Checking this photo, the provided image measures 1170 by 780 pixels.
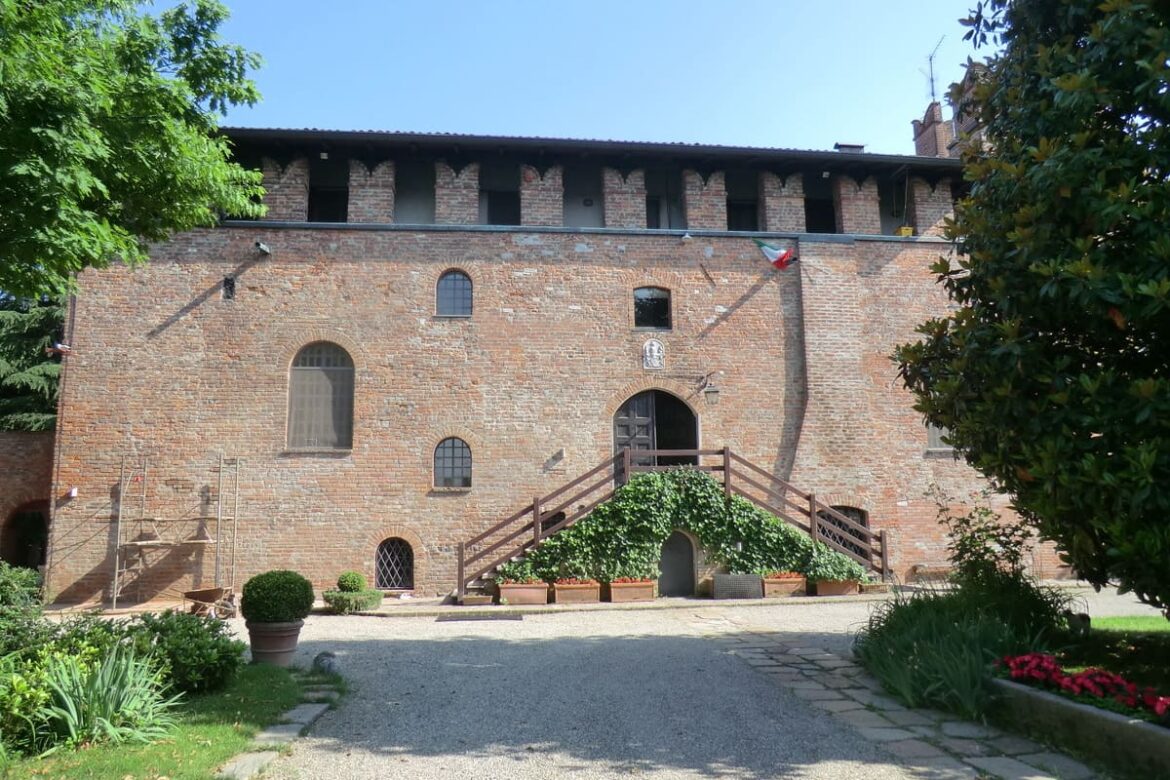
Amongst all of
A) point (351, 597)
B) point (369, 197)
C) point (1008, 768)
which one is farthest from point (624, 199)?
point (1008, 768)

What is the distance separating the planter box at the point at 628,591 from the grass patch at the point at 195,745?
25.9 feet

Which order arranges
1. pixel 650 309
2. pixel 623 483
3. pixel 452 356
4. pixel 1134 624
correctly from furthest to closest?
pixel 650 309 → pixel 452 356 → pixel 623 483 → pixel 1134 624

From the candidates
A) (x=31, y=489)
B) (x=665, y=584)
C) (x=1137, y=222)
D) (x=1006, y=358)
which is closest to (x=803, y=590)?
(x=665, y=584)

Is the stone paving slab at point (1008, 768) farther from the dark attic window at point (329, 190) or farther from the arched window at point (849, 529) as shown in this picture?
the dark attic window at point (329, 190)

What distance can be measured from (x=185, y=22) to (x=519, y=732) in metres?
7.87

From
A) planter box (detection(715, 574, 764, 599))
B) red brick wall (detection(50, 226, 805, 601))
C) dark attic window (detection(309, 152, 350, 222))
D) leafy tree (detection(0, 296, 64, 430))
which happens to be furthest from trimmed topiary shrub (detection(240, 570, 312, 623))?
leafy tree (detection(0, 296, 64, 430))

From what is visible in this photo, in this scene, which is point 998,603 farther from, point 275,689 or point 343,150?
point 343,150

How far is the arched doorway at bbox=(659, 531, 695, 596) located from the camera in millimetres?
15352

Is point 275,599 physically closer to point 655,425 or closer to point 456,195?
point 655,425

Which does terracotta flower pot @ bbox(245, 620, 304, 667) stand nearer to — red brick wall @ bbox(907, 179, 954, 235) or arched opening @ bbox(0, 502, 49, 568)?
arched opening @ bbox(0, 502, 49, 568)

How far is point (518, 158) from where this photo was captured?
17.4 metres

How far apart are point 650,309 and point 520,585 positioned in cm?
668

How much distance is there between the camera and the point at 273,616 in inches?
313

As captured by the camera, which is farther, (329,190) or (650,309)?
(329,190)
